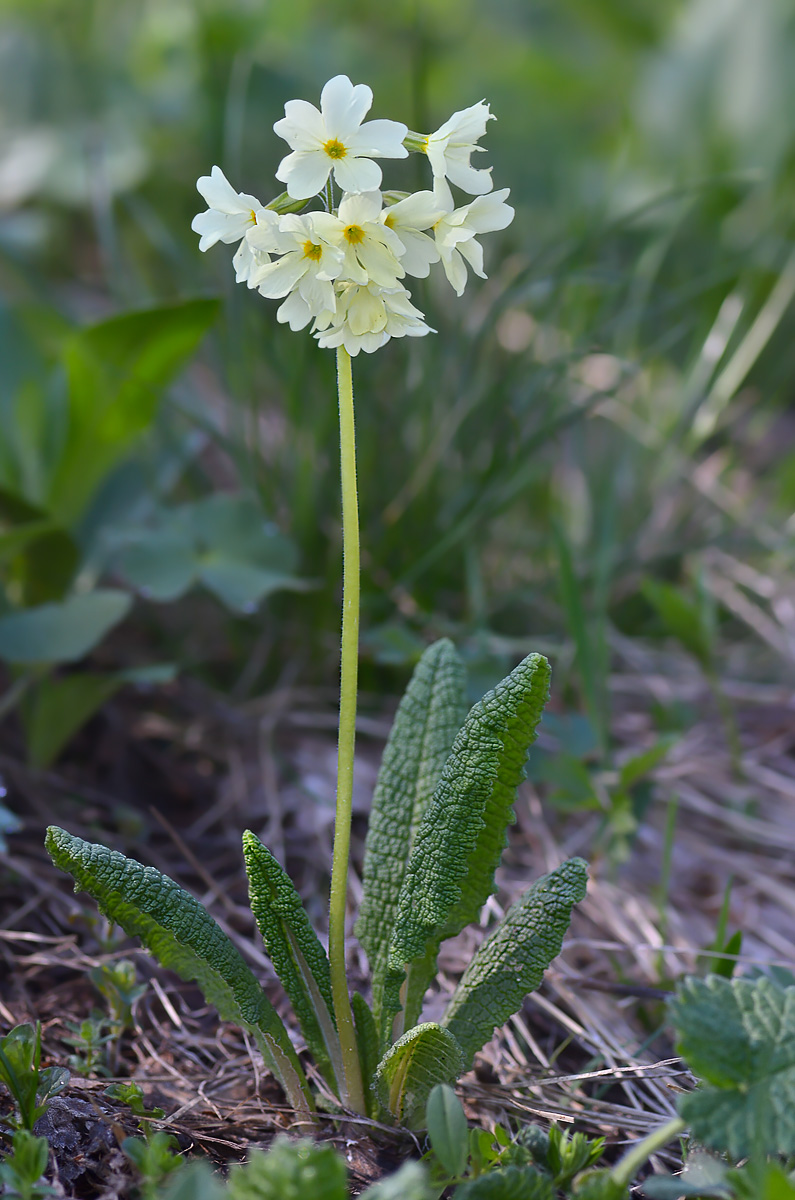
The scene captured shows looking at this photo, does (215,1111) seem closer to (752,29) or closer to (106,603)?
(106,603)

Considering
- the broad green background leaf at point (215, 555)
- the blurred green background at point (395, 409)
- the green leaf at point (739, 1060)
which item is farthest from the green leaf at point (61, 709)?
the green leaf at point (739, 1060)

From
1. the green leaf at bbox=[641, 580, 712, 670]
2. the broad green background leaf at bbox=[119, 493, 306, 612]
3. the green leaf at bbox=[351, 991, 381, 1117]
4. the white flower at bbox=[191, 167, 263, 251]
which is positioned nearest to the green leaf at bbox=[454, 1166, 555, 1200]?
the green leaf at bbox=[351, 991, 381, 1117]

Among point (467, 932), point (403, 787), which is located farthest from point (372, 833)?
point (467, 932)

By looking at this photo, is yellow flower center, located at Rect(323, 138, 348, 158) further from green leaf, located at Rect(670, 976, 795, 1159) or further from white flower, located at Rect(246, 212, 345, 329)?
green leaf, located at Rect(670, 976, 795, 1159)

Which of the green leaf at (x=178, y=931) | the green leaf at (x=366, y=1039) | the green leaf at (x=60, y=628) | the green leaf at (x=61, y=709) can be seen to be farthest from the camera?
the green leaf at (x=61, y=709)

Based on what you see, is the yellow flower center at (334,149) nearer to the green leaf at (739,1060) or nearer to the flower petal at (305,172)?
the flower petal at (305,172)

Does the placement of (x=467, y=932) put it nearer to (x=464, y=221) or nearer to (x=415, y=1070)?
(x=415, y=1070)
